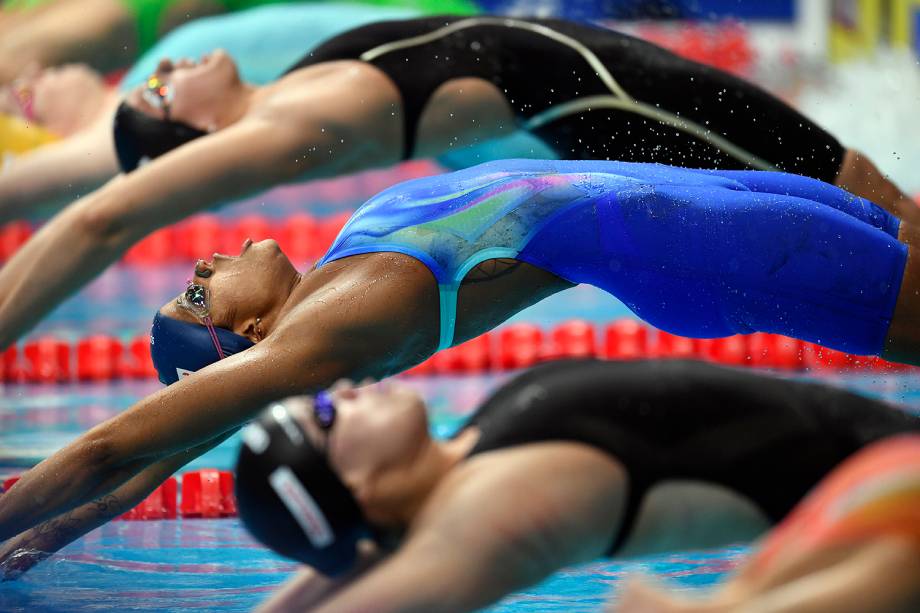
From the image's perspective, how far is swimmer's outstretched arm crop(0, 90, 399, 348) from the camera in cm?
327

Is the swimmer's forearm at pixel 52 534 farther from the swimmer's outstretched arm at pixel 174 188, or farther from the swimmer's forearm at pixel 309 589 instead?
the swimmer's forearm at pixel 309 589

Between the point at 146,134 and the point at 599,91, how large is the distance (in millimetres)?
1173

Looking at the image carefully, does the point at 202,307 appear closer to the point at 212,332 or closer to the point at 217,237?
the point at 212,332

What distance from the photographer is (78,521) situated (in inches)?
113

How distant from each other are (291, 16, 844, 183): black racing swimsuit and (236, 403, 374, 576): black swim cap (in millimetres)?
1535

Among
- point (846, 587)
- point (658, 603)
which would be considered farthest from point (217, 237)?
point (846, 587)

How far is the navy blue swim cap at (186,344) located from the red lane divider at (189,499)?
861 millimetres

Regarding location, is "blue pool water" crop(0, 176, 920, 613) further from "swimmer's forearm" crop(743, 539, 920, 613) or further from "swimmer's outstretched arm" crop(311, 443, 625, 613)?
"swimmer's forearm" crop(743, 539, 920, 613)

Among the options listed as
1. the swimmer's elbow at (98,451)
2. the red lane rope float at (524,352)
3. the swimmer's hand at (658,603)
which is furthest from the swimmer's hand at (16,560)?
the red lane rope float at (524,352)

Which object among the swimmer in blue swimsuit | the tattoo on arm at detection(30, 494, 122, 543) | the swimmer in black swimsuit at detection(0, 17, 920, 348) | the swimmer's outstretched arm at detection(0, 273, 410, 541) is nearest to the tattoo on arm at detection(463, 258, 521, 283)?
the swimmer in blue swimsuit

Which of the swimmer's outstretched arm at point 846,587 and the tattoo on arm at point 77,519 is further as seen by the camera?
the tattoo on arm at point 77,519

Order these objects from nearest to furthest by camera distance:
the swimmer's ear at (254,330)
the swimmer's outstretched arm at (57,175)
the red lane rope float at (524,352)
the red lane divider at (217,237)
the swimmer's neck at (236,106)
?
the swimmer's ear at (254,330), the swimmer's neck at (236,106), the swimmer's outstretched arm at (57,175), the red lane rope float at (524,352), the red lane divider at (217,237)

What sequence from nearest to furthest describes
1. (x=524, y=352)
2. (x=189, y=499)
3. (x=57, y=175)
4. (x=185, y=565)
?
(x=185, y=565) → (x=189, y=499) → (x=57, y=175) → (x=524, y=352)

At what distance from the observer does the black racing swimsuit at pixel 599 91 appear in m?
3.21
